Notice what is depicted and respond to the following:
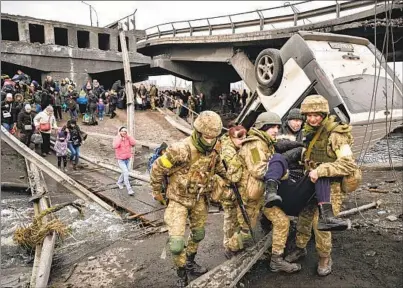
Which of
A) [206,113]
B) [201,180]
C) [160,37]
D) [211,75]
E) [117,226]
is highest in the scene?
[160,37]

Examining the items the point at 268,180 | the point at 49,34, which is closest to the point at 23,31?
the point at 49,34

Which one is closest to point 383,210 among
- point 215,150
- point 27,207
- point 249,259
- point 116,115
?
point 249,259

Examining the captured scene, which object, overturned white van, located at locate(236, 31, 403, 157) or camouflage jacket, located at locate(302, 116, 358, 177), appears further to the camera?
overturned white van, located at locate(236, 31, 403, 157)

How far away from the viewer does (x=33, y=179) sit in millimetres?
7012

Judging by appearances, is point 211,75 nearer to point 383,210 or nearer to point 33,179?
point 33,179

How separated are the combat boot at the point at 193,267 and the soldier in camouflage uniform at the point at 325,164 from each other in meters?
0.90

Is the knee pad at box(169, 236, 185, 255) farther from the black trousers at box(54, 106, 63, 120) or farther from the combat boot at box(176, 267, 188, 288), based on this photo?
the black trousers at box(54, 106, 63, 120)

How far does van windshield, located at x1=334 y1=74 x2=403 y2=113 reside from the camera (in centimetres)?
Answer: 644

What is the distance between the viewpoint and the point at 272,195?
307cm

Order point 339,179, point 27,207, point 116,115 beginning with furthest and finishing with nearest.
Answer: point 116,115 < point 27,207 < point 339,179

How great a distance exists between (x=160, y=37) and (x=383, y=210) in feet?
66.2

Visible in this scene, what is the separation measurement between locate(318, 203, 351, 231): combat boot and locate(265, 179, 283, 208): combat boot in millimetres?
397

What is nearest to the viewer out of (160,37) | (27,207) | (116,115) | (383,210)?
(383,210)

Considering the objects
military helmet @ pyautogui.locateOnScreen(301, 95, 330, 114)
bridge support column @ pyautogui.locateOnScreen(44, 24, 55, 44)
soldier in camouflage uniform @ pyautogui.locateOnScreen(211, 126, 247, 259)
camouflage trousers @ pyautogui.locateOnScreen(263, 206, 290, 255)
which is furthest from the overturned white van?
bridge support column @ pyautogui.locateOnScreen(44, 24, 55, 44)
